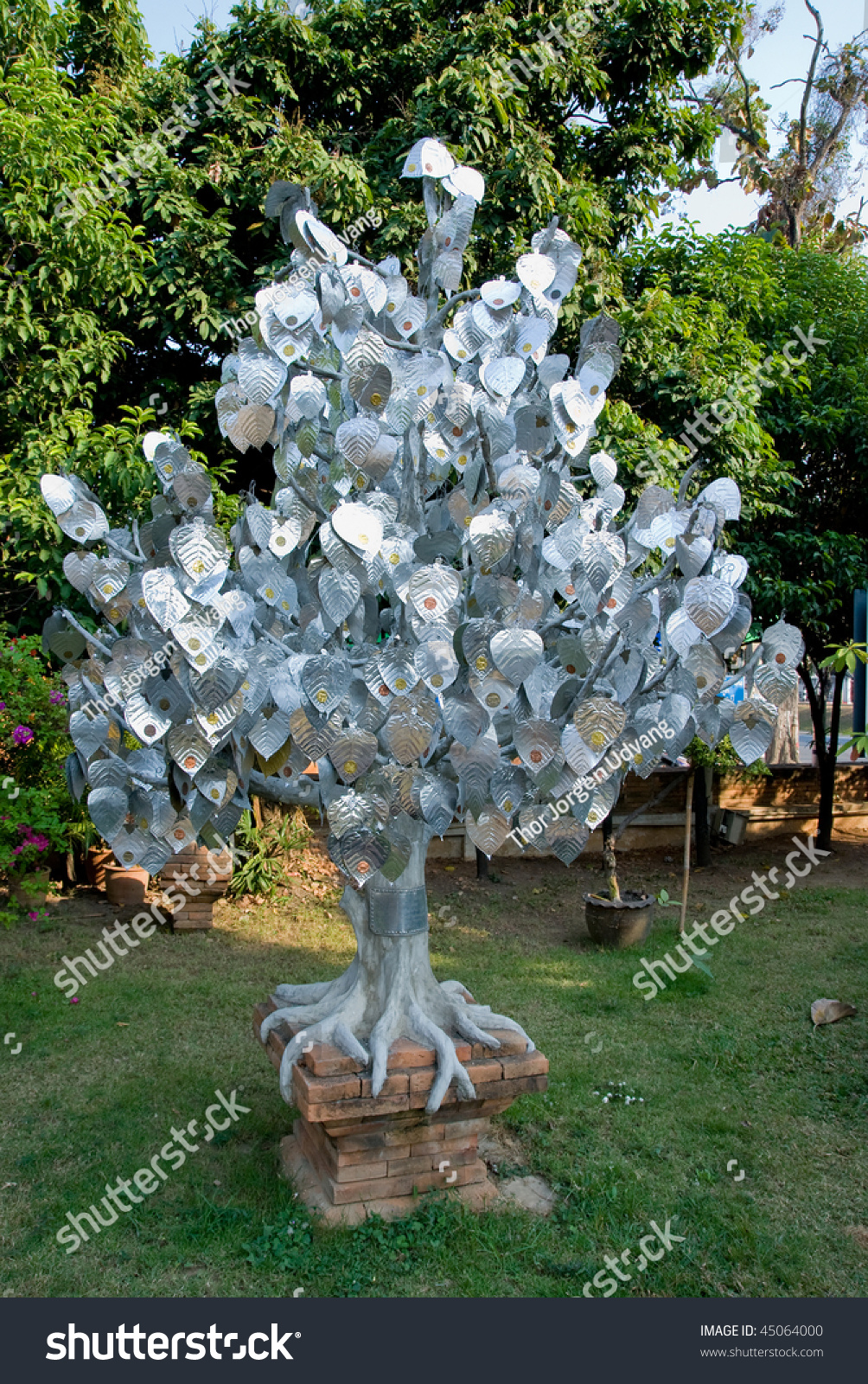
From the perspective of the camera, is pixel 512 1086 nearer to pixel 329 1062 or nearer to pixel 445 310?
pixel 329 1062

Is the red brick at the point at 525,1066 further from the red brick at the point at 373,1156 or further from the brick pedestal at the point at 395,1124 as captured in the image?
the red brick at the point at 373,1156

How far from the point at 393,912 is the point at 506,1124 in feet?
4.75

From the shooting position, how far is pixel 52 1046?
5.14 metres

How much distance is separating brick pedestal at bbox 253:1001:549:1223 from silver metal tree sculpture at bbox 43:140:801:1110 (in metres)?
0.08

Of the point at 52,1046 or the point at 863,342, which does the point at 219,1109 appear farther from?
the point at 863,342

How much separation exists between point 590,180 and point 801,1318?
27.6 feet

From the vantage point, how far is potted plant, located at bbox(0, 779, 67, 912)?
20.5ft

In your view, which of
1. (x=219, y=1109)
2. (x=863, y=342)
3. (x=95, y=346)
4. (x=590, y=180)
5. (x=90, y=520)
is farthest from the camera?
(x=863, y=342)

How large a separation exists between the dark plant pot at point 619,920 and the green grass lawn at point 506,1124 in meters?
0.16

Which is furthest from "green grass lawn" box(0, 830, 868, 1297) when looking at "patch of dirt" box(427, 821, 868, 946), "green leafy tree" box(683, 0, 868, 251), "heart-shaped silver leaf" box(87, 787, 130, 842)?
"green leafy tree" box(683, 0, 868, 251)

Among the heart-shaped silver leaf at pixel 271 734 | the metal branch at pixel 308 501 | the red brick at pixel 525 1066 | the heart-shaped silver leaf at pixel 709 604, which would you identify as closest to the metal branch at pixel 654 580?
the heart-shaped silver leaf at pixel 709 604

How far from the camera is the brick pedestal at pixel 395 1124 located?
3.26 m

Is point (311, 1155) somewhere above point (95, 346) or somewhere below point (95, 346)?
below

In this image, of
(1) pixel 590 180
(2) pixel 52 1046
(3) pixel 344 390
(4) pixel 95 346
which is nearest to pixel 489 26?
(1) pixel 590 180
